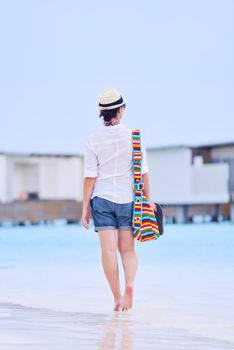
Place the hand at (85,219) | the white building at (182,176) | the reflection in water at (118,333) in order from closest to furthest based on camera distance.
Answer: the reflection in water at (118,333), the hand at (85,219), the white building at (182,176)

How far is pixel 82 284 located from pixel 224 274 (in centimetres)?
125

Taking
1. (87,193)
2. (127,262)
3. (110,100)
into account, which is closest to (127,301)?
(127,262)

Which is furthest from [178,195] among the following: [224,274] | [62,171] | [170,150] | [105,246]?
[105,246]

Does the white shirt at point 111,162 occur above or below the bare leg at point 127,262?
above

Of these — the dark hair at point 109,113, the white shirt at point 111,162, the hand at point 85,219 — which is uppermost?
the dark hair at point 109,113

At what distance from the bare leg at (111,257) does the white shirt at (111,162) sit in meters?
0.19

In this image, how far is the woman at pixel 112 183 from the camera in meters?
4.10

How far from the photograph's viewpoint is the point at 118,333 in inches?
128

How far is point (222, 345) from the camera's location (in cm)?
300

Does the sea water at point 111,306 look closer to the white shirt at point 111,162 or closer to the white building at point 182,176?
the white shirt at point 111,162

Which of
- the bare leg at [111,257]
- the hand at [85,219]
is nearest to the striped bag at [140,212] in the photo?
the bare leg at [111,257]

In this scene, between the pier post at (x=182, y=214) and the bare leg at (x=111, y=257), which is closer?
the bare leg at (x=111, y=257)

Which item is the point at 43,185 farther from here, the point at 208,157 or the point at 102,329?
the point at 102,329

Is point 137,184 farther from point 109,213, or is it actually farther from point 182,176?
point 182,176
